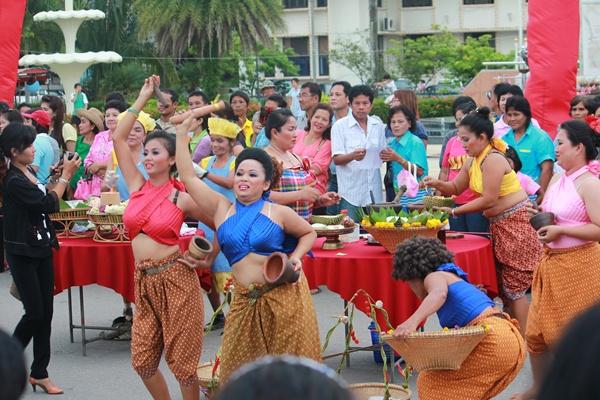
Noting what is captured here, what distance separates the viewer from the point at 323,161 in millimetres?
9953

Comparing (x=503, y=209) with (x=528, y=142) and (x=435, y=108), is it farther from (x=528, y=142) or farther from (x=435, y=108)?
(x=435, y=108)

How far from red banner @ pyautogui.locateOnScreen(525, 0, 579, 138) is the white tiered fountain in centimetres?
1343

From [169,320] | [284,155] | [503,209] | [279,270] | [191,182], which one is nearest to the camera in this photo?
[279,270]

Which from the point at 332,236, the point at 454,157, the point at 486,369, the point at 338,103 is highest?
the point at 338,103

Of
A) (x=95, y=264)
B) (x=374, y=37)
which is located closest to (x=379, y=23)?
(x=374, y=37)

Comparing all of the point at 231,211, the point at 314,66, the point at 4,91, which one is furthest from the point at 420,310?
the point at 314,66

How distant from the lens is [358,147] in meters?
9.78

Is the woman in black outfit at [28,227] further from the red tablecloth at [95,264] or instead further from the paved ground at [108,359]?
the red tablecloth at [95,264]

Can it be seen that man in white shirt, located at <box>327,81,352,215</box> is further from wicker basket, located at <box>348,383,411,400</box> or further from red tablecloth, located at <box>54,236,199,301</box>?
wicker basket, located at <box>348,383,411,400</box>

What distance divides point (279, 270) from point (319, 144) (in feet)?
15.2

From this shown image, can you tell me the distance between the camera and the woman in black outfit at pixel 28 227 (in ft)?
22.4

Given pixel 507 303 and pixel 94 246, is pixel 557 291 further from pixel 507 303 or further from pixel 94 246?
pixel 94 246

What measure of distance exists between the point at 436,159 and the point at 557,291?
17.1m

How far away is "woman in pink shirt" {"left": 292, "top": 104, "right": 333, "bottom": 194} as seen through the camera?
985 centimetres
